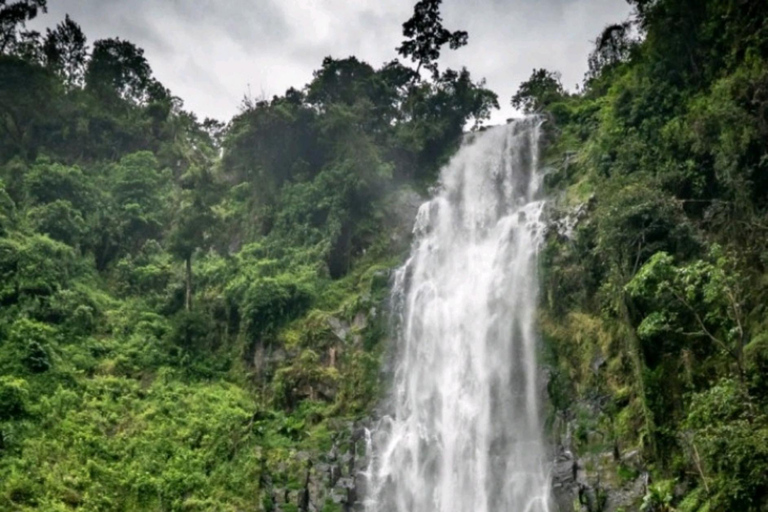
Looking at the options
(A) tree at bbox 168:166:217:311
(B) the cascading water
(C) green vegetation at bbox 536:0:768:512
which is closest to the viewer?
(C) green vegetation at bbox 536:0:768:512

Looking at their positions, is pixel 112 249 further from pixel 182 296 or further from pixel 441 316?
pixel 441 316

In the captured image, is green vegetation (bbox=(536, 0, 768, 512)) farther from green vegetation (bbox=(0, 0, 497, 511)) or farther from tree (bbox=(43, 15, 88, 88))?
tree (bbox=(43, 15, 88, 88))

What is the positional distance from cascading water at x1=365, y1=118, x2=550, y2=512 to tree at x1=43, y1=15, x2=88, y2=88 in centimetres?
2399

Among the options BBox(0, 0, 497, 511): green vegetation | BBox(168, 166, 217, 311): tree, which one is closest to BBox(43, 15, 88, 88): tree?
BBox(0, 0, 497, 511): green vegetation

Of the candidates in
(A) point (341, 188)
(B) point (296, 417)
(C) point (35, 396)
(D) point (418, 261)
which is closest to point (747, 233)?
(D) point (418, 261)

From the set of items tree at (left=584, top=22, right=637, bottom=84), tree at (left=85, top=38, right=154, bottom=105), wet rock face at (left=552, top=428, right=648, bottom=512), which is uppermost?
tree at (left=85, top=38, right=154, bottom=105)

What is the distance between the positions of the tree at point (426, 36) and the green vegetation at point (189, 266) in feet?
0.34

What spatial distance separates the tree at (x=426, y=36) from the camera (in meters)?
34.1

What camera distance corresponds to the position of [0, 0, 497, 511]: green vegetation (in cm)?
1712

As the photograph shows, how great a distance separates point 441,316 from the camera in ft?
69.8

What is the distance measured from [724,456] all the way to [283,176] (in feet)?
76.0

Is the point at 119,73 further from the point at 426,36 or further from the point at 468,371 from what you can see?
the point at 468,371

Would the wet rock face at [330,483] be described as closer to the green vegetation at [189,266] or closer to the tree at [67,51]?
the green vegetation at [189,266]

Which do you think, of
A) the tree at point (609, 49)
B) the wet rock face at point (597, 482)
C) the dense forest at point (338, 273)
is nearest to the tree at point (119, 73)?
the dense forest at point (338, 273)
